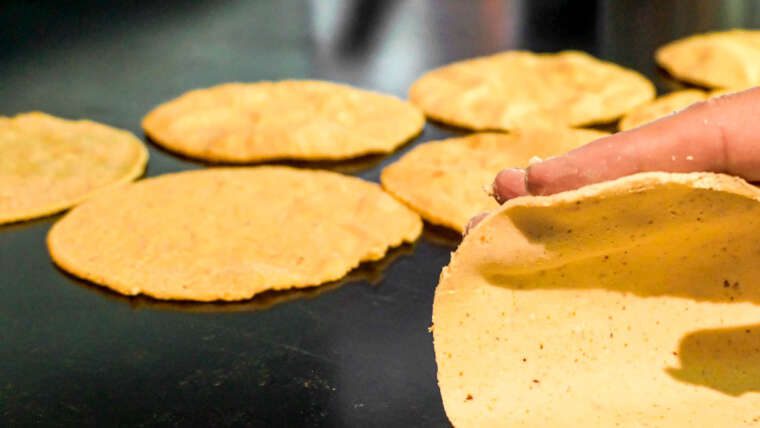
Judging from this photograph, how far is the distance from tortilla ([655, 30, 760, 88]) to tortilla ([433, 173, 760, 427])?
1.82 m

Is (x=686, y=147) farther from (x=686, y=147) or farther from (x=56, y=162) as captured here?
(x=56, y=162)

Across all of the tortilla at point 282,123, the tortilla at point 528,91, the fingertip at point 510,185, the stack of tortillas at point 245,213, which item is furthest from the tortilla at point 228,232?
the fingertip at point 510,185

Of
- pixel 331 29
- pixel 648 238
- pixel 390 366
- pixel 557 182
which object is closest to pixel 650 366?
pixel 648 238

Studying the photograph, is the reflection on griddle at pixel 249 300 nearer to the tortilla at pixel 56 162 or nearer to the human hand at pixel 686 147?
the tortilla at pixel 56 162

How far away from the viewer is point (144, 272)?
198 centimetres

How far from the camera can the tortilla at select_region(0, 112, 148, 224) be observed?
2.30m

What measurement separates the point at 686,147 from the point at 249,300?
3.14ft

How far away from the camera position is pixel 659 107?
2.79m

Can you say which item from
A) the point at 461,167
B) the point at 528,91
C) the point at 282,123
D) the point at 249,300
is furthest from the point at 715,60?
the point at 249,300

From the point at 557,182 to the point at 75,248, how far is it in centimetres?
116

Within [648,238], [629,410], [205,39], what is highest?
[648,238]

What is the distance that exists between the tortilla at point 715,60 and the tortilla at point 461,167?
0.65 metres

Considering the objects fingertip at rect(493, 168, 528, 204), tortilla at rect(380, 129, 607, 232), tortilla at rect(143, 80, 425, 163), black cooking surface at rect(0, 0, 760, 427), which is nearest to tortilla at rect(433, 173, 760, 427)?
fingertip at rect(493, 168, 528, 204)

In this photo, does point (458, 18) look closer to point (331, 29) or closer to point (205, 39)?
point (331, 29)
